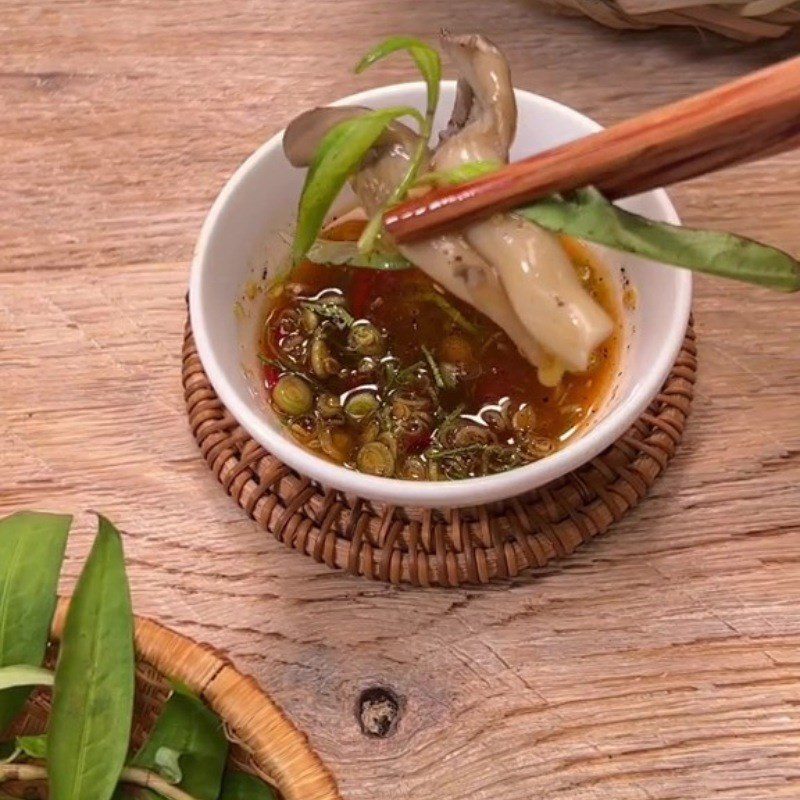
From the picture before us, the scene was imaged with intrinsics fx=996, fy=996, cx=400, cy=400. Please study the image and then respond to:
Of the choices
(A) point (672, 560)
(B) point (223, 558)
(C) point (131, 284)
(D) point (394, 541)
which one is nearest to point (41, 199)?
(C) point (131, 284)

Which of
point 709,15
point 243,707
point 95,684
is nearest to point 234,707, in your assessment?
point 243,707

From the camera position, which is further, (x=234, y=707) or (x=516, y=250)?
(x=516, y=250)

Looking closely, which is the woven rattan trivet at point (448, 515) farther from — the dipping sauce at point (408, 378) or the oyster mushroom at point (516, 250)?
the oyster mushroom at point (516, 250)

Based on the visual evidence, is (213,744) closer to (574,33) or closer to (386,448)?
(386,448)

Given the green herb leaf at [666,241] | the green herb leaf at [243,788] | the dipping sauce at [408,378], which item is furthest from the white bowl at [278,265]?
the green herb leaf at [243,788]

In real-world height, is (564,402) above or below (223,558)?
above

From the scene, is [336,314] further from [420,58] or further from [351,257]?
[420,58]
